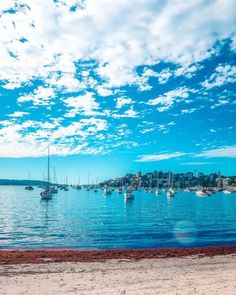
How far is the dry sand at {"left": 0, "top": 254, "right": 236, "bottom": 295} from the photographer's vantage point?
48.0 feet

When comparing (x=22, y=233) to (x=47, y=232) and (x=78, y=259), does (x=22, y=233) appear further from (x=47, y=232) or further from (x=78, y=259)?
(x=78, y=259)

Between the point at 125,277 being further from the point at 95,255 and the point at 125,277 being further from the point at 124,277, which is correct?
the point at 95,255

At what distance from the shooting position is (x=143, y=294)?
13.8 metres

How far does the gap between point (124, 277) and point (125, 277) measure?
54 millimetres

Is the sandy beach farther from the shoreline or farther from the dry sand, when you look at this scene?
the shoreline

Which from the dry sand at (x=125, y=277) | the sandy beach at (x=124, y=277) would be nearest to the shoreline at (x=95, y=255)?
the sandy beach at (x=124, y=277)

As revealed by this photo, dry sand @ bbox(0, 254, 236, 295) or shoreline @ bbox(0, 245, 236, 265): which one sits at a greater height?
dry sand @ bbox(0, 254, 236, 295)

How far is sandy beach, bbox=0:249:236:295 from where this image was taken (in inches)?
577

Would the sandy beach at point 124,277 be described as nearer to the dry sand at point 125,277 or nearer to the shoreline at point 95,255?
the dry sand at point 125,277

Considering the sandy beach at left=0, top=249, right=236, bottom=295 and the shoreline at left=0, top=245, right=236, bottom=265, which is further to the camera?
the shoreline at left=0, top=245, right=236, bottom=265

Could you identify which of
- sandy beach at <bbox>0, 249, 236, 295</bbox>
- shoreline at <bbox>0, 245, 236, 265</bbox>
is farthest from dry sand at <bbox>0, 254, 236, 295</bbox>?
shoreline at <bbox>0, 245, 236, 265</bbox>

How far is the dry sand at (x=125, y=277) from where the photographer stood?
48.0ft

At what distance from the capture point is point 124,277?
17.6m

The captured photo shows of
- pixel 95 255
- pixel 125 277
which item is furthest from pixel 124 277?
pixel 95 255
